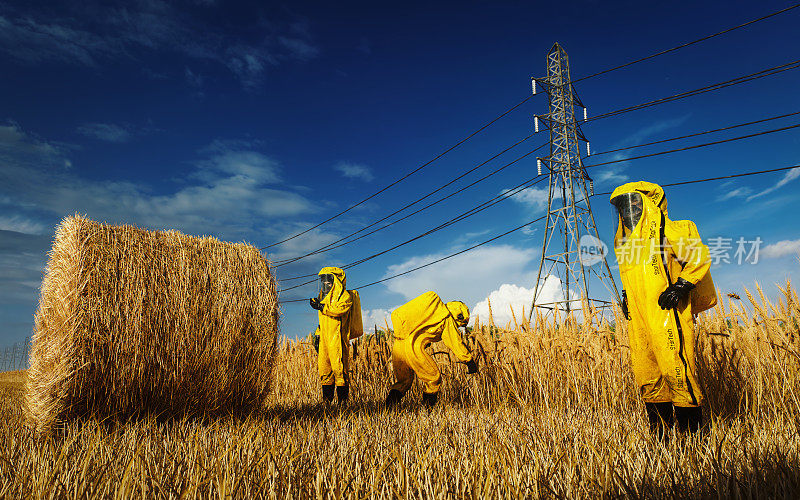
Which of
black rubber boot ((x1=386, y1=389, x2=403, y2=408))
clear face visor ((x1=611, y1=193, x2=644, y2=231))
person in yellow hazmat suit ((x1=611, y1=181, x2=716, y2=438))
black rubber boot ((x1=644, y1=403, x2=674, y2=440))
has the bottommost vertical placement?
black rubber boot ((x1=644, y1=403, x2=674, y2=440))

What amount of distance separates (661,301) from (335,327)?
16.0ft

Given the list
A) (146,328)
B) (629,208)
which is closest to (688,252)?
(629,208)

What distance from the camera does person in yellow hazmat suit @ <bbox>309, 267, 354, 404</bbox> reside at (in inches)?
286

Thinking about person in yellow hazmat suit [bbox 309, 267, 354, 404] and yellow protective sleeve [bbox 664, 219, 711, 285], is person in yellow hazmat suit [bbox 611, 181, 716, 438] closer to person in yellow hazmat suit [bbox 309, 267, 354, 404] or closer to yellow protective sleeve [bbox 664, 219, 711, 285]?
yellow protective sleeve [bbox 664, 219, 711, 285]

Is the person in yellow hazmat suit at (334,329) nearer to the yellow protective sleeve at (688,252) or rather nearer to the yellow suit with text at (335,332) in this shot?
the yellow suit with text at (335,332)

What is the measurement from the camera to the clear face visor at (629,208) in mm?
4246

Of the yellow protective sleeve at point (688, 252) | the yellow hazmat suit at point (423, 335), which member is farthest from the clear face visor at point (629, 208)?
the yellow hazmat suit at point (423, 335)

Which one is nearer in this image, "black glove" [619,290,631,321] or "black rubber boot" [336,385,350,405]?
"black glove" [619,290,631,321]

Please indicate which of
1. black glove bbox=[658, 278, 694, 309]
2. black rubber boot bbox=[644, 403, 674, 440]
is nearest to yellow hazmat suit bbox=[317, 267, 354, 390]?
black rubber boot bbox=[644, 403, 674, 440]

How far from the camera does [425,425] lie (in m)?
4.64

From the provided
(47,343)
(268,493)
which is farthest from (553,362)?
(47,343)

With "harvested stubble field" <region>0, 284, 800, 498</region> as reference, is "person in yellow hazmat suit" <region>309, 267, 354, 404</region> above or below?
above

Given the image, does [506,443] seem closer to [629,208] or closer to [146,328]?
[629,208]

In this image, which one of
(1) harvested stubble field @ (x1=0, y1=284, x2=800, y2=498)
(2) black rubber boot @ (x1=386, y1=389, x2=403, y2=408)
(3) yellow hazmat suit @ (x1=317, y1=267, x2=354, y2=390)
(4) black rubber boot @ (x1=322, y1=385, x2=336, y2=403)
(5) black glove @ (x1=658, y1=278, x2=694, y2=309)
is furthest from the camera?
(4) black rubber boot @ (x1=322, y1=385, x2=336, y2=403)
